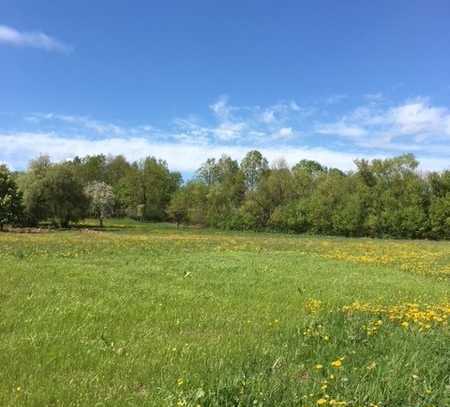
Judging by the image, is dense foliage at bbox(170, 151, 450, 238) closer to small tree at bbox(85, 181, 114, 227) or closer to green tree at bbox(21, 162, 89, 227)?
small tree at bbox(85, 181, 114, 227)

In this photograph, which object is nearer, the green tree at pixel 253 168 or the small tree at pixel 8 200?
the small tree at pixel 8 200

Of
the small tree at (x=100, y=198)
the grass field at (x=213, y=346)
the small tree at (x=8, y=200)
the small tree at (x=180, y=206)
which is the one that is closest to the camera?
the grass field at (x=213, y=346)

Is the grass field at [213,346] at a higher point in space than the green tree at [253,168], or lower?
lower

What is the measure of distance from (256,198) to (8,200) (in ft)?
168

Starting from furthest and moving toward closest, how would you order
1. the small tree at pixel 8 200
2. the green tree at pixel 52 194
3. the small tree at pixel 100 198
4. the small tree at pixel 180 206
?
the small tree at pixel 180 206 < the small tree at pixel 100 198 < the green tree at pixel 52 194 < the small tree at pixel 8 200

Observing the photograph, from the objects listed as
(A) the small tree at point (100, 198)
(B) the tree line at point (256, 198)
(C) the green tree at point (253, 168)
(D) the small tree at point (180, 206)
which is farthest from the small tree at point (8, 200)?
(C) the green tree at point (253, 168)

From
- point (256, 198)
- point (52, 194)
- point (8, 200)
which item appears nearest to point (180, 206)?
point (256, 198)

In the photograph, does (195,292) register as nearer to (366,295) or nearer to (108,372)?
(366,295)

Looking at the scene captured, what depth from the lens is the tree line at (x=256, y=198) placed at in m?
73.9

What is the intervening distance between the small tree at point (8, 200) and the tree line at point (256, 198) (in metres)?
0.14

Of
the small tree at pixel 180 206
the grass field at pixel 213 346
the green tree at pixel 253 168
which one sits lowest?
the grass field at pixel 213 346

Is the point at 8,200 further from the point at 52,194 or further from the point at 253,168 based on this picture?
the point at 253,168

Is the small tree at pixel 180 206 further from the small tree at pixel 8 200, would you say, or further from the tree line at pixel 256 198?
the small tree at pixel 8 200

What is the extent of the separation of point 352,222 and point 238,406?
8791cm
